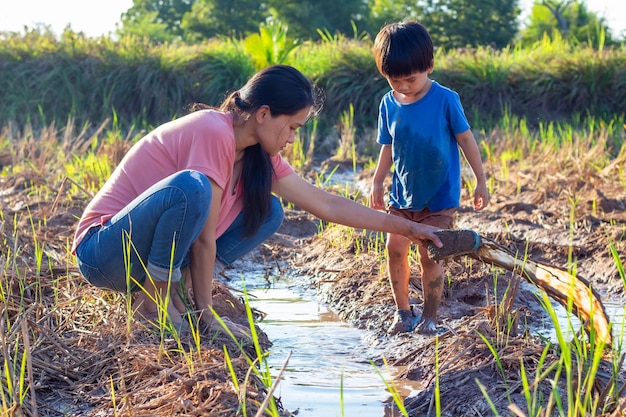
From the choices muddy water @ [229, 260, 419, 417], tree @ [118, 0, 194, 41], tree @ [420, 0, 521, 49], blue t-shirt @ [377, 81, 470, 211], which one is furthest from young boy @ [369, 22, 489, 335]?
tree @ [118, 0, 194, 41]

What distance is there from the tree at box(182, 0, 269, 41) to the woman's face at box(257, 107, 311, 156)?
29.9 meters

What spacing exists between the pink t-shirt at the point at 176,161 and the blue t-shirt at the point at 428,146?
0.62 metres

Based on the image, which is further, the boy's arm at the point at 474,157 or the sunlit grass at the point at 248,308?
the boy's arm at the point at 474,157

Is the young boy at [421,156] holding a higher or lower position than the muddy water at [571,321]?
higher

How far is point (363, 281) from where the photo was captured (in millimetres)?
4777

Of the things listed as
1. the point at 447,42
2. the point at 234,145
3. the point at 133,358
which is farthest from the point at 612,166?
the point at 447,42

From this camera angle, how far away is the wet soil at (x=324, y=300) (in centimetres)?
273

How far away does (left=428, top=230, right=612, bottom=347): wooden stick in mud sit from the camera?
10.2 feet

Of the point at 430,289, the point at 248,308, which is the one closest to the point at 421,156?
the point at 430,289

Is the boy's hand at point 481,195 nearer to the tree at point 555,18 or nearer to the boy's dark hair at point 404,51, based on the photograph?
the boy's dark hair at point 404,51

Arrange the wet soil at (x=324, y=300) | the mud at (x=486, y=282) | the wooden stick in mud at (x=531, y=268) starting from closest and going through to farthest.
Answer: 1. the wet soil at (x=324, y=300)
2. the mud at (x=486, y=282)
3. the wooden stick in mud at (x=531, y=268)

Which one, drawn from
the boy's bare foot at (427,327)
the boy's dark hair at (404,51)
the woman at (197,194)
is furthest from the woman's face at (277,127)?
the boy's bare foot at (427,327)

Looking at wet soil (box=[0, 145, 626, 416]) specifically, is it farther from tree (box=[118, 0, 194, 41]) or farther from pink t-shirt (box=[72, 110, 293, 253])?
tree (box=[118, 0, 194, 41])

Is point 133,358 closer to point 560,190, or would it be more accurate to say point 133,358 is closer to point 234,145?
point 234,145
